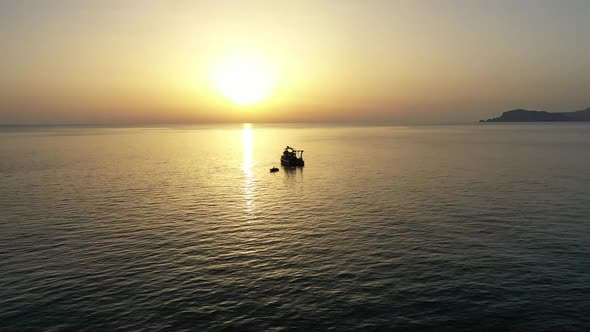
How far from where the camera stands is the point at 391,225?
52531 mm

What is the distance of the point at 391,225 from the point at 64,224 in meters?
46.3

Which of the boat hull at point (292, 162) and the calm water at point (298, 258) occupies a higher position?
the boat hull at point (292, 162)

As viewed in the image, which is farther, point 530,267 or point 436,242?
point 436,242

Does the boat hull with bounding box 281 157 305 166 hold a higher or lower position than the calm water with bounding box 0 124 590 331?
higher

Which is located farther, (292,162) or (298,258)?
(292,162)

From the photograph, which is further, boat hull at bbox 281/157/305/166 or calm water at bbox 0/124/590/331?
boat hull at bbox 281/157/305/166

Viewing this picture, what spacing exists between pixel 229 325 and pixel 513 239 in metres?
35.7

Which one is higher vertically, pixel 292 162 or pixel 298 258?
pixel 292 162

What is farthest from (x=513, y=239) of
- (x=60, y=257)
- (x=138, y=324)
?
(x=60, y=257)

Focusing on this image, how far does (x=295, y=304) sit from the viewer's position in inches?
1196

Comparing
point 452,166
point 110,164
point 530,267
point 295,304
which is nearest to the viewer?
point 295,304

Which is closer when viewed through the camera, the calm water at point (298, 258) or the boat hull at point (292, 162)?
the calm water at point (298, 258)

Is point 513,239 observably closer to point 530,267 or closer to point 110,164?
point 530,267

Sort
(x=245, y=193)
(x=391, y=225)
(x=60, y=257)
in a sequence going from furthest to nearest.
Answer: (x=245, y=193)
(x=391, y=225)
(x=60, y=257)
